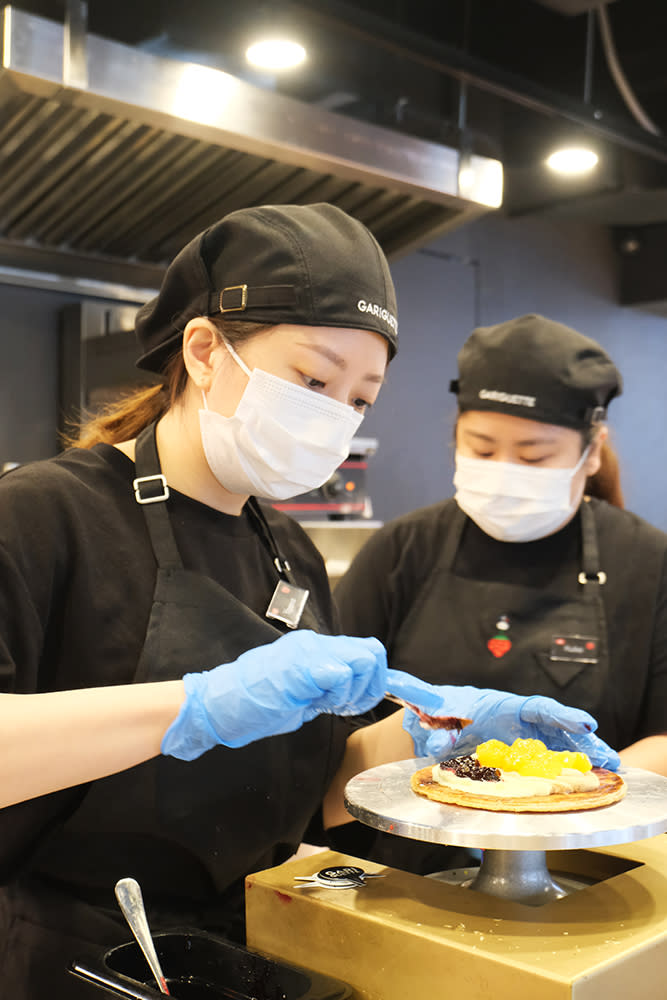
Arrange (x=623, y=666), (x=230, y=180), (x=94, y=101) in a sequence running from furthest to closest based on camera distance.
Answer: (x=230, y=180), (x=94, y=101), (x=623, y=666)

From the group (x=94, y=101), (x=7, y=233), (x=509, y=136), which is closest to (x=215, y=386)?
(x=94, y=101)

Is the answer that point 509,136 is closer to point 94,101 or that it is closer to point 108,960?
point 94,101

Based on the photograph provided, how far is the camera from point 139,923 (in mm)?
1072

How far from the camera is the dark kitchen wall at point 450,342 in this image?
3273 mm

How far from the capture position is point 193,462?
4.78 ft

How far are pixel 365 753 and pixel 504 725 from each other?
0.87 ft

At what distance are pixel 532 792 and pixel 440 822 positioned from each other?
0.16 m

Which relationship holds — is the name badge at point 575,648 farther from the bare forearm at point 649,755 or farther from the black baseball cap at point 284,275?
the black baseball cap at point 284,275

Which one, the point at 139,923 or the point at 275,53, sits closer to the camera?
the point at 139,923

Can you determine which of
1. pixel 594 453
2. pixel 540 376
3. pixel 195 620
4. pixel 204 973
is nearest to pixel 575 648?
pixel 594 453

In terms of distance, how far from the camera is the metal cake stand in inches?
39.4

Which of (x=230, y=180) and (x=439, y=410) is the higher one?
(x=230, y=180)

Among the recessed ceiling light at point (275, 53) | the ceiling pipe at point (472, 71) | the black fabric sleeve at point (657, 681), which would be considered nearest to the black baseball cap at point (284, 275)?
the black fabric sleeve at point (657, 681)

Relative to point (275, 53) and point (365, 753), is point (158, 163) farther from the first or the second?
point (365, 753)
